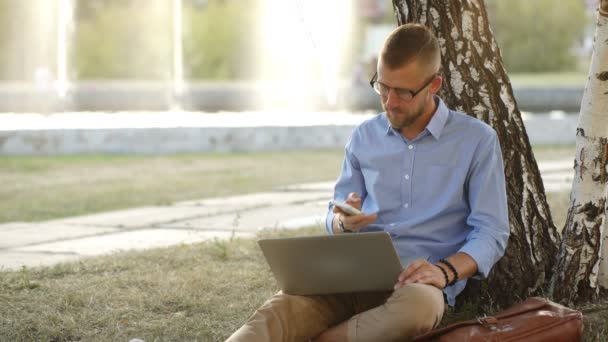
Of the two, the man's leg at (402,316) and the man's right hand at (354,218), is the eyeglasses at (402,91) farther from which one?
the man's leg at (402,316)

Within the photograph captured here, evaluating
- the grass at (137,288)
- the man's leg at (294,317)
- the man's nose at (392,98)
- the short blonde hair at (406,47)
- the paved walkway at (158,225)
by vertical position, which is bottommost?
the paved walkway at (158,225)

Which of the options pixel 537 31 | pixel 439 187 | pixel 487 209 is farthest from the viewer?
pixel 537 31

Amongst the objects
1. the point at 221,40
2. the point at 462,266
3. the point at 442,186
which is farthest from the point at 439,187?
the point at 221,40

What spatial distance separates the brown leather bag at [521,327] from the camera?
128 inches

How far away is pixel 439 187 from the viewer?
3574 mm

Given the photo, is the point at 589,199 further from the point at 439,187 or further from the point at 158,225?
the point at 158,225

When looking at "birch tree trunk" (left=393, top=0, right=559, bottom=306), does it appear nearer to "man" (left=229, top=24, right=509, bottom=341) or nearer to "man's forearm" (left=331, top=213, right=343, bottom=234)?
"man" (left=229, top=24, right=509, bottom=341)

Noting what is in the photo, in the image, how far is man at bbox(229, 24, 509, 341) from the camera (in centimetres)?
332

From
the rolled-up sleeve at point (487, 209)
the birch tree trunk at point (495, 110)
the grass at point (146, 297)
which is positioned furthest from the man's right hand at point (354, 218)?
the birch tree trunk at point (495, 110)

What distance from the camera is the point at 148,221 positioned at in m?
7.07

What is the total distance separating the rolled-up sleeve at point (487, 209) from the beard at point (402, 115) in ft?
0.74

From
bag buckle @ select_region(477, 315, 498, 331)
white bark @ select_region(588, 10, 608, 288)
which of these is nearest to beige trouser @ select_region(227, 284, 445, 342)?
bag buckle @ select_region(477, 315, 498, 331)

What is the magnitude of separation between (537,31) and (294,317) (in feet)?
96.2

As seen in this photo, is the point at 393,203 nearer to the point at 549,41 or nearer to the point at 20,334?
the point at 20,334
